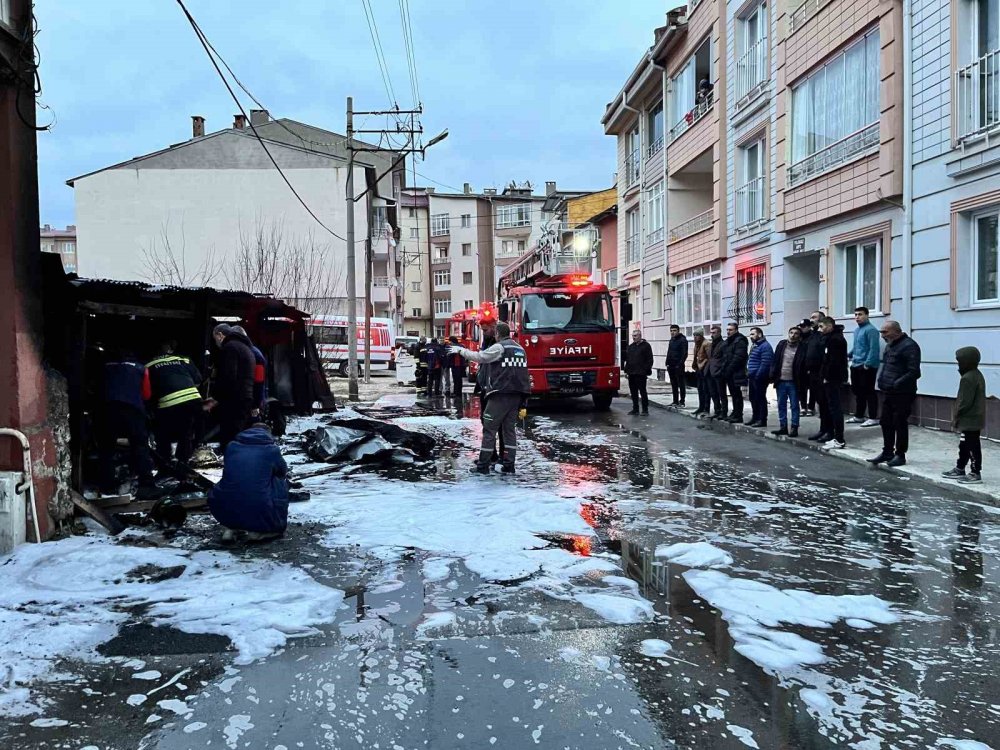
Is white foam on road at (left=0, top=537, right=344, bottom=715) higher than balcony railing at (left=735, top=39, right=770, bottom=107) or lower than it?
lower

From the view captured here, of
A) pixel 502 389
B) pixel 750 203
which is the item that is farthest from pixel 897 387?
pixel 750 203

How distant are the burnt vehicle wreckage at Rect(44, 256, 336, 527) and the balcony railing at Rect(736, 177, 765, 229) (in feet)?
35.3

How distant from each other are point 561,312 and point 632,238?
45.9 feet

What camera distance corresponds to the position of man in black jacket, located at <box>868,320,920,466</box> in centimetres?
892

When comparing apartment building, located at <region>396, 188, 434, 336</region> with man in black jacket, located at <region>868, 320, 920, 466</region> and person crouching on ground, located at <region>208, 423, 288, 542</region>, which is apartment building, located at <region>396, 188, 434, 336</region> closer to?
man in black jacket, located at <region>868, 320, 920, 466</region>

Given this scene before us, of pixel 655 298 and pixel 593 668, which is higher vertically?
pixel 655 298

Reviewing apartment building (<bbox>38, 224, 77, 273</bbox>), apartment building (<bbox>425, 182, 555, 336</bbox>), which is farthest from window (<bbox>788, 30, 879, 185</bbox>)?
apartment building (<bbox>38, 224, 77, 273</bbox>)

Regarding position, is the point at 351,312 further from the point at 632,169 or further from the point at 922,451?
the point at 922,451

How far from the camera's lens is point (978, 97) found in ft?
36.4

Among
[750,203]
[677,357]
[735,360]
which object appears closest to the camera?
[735,360]

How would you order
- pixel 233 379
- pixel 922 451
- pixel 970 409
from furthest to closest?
pixel 922 451 → pixel 233 379 → pixel 970 409

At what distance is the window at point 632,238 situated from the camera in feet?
96.3

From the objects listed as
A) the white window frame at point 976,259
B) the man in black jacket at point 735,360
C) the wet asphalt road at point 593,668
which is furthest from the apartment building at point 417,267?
the wet asphalt road at point 593,668

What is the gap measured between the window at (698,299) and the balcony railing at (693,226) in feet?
3.88
